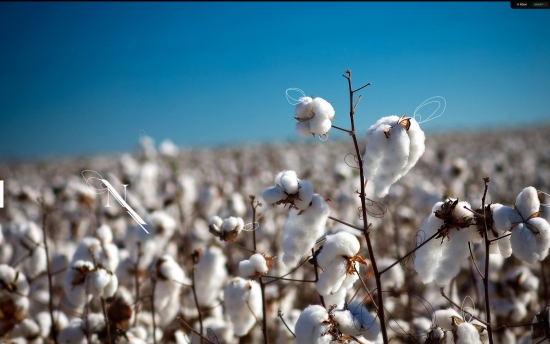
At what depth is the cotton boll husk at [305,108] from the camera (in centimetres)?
121

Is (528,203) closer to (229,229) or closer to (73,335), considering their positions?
(229,229)

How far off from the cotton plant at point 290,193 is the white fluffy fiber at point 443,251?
40 cm

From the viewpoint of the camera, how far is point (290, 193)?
1191mm

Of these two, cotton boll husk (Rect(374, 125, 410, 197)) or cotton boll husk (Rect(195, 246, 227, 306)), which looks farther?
cotton boll husk (Rect(195, 246, 227, 306))

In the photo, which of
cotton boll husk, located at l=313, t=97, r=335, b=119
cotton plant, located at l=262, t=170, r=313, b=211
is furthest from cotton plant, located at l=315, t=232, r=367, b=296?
cotton boll husk, located at l=313, t=97, r=335, b=119

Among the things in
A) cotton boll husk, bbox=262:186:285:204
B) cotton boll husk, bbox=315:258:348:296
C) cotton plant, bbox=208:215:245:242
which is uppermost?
cotton plant, bbox=208:215:245:242

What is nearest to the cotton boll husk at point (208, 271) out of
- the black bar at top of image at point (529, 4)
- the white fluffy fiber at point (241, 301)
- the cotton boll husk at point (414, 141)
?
the white fluffy fiber at point (241, 301)

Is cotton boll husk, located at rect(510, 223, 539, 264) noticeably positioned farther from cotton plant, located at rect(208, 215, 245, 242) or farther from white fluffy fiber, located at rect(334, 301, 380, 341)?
cotton plant, located at rect(208, 215, 245, 242)

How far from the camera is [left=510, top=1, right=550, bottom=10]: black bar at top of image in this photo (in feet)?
8.55

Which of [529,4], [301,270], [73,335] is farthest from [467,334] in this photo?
[301,270]

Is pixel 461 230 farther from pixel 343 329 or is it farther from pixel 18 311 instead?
pixel 18 311

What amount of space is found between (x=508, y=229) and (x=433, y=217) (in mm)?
206

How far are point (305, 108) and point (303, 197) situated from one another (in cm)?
26

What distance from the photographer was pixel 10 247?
3.47m
